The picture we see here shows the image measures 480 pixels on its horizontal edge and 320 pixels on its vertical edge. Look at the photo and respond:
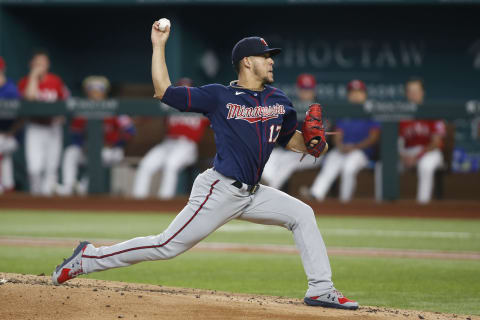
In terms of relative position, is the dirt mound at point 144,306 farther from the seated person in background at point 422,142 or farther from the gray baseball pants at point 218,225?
the seated person in background at point 422,142

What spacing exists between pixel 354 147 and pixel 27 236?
16.9ft

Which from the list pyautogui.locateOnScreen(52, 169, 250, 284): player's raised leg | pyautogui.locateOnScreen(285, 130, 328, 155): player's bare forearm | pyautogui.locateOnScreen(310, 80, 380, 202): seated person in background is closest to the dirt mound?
pyautogui.locateOnScreen(52, 169, 250, 284): player's raised leg

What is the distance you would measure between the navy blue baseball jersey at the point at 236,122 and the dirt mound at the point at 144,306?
72cm

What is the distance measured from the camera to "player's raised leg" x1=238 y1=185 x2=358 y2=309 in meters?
4.67

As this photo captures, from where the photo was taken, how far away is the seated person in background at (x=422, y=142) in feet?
39.1

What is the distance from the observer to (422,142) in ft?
39.3

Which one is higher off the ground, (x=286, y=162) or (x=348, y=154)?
(x=348, y=154)

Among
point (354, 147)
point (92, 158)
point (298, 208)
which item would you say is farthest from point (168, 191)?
point (298, 208)

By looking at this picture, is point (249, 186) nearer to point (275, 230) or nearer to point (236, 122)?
point (236, 122)

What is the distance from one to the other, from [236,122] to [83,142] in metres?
8.52

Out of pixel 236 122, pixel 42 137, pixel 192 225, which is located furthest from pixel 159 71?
pixel 42 137

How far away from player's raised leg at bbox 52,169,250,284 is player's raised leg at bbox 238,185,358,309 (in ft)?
0.40

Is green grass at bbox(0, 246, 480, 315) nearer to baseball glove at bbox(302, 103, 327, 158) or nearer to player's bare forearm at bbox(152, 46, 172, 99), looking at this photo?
baseball glove at bbox(302, 103, 327, 158)

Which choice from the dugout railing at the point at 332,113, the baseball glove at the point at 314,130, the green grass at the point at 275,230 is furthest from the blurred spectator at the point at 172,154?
the baseball glove at the point at 314,130
